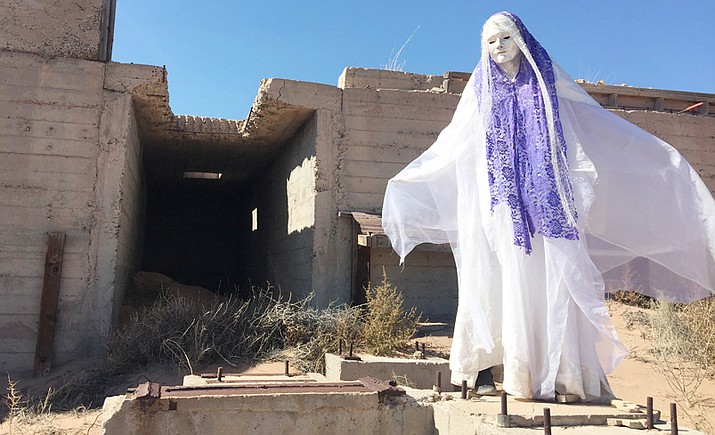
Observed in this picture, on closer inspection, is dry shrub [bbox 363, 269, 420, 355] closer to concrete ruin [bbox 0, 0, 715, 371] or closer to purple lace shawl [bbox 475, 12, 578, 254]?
concrete ruin [bbox 0, 0, 715, 371]

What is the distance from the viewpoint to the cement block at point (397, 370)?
5.03 metres

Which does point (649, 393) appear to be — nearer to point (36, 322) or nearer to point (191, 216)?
point (36, 322)

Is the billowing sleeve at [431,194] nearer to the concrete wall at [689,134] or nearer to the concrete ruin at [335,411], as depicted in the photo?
the concrete ruin at [335,411]

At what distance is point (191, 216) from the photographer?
15984 millimetres

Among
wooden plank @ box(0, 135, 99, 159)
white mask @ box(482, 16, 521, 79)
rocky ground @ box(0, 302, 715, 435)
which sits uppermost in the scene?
wooden plank @ box(0, 135, 99, 159)

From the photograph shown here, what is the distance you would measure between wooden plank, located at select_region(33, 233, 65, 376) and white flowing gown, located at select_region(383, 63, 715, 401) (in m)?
4.79

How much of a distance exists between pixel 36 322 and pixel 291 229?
3570mm

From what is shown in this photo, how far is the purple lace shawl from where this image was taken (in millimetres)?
3180

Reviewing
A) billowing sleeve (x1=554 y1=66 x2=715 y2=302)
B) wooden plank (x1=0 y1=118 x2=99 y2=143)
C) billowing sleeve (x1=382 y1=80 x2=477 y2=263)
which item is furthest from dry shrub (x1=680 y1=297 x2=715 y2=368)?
wooden plank (x1=0 y1=118 x2=99 y2=143)

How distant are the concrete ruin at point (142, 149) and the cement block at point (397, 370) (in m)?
2.04

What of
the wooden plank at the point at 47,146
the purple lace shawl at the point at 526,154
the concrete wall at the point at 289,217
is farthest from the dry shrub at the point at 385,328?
the wooden plank at the point at 47,146

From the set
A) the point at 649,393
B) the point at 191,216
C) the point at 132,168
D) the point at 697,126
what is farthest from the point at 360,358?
the point at 191,216

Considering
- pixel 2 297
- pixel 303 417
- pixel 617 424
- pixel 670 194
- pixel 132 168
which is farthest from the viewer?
pixel 132 168

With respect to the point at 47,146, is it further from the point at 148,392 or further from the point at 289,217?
the point at 148,392
